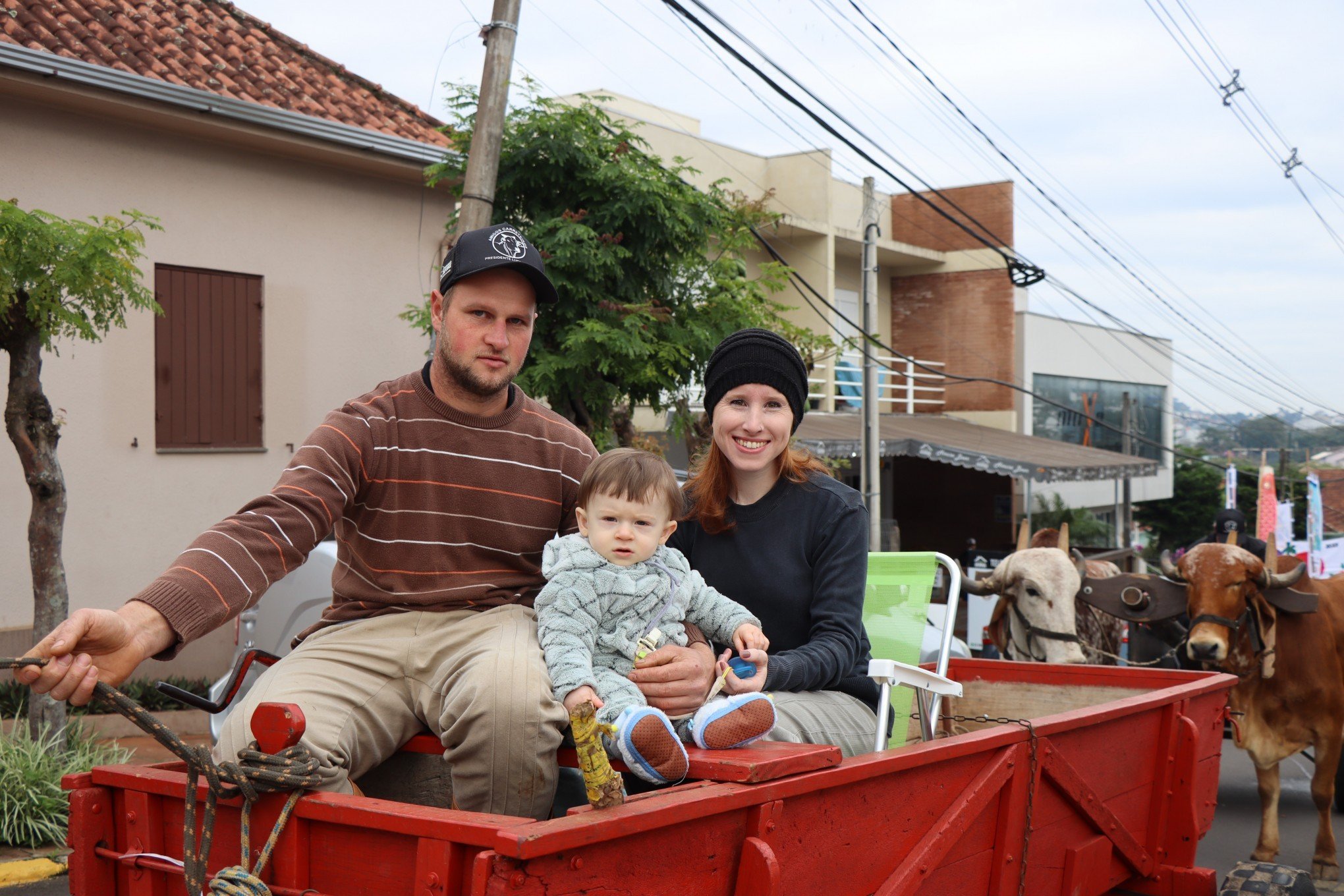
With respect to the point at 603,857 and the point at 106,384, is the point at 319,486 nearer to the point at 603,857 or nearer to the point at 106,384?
the point at 603,857

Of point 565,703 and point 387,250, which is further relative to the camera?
point 387,250

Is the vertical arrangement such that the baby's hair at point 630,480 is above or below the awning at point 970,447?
below

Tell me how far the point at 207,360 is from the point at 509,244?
810cm

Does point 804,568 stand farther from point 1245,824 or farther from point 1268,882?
point 1245,824

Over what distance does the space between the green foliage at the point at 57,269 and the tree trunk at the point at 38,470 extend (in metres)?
0.07

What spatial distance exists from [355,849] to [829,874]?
1101 mm

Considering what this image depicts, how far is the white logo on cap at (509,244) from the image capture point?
11.0 ft

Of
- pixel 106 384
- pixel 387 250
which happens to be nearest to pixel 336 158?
pixel 387 250

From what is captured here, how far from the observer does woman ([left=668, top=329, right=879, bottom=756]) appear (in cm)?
366

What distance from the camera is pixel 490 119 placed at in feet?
26.1

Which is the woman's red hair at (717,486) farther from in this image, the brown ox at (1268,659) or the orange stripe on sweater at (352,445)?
the brown ox at (1268,659)

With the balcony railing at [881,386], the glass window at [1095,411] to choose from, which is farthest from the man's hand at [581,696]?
the glass window at [1095,411]

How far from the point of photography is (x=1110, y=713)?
391 cm

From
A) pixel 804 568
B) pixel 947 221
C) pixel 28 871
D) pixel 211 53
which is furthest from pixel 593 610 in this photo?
pixel 947 221
